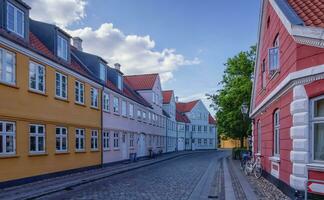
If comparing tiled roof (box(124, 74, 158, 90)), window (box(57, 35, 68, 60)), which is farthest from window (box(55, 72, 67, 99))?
tiled roof (box(124, 74, 158, 90))

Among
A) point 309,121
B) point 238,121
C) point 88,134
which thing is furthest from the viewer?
point 238,121

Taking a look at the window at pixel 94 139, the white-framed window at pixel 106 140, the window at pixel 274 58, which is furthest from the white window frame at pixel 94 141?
the window at pixel 274 58

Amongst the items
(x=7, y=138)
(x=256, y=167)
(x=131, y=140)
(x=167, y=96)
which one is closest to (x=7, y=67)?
(x=7, y=138)

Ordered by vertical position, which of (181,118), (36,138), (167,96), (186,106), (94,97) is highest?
(167,96)

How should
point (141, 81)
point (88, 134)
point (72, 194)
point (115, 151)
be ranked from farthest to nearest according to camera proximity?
point (141, 81) → point (115, 151) → point (88, 134) → point (72, 194)

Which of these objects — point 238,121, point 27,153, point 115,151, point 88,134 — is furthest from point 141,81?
point 27,153

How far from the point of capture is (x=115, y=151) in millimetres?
29406

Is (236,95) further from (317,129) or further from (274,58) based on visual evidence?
(317,129)

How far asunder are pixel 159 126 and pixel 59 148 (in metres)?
32.8

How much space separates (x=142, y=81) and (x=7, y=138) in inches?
1358

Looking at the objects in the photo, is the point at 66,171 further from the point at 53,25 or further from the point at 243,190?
the point at 243,190

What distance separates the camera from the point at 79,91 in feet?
72.6

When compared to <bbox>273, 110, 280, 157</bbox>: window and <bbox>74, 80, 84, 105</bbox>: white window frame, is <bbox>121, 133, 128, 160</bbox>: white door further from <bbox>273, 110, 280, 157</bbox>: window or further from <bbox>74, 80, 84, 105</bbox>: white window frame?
<bbox>273, 110, 280, 157</bbox>: window

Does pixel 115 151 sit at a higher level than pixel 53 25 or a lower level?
lower
